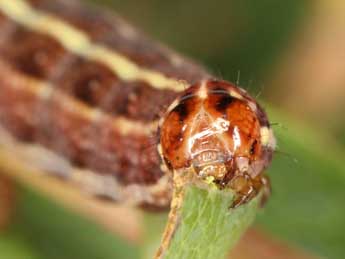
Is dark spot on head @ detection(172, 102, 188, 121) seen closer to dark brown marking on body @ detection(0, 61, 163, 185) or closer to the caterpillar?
the caterpillar

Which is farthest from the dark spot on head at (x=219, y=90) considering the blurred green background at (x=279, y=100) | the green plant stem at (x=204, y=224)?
the blurred green background at (x=279, y=100)

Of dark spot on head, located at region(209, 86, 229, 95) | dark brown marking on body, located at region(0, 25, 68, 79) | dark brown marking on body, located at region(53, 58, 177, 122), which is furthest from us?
dark brown marking on body, located at region(0, 25, 68, 79)

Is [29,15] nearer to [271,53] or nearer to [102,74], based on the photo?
[102,74]

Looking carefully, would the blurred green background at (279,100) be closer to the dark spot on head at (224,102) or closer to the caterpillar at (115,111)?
the caterpillar at (115,111)

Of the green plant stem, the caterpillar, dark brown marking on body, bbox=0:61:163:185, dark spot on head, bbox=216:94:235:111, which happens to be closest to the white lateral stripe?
the caterpillar

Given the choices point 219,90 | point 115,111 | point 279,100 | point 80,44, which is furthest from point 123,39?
point 279,100

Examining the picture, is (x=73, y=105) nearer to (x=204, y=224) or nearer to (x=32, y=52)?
(x=32, y=52)
